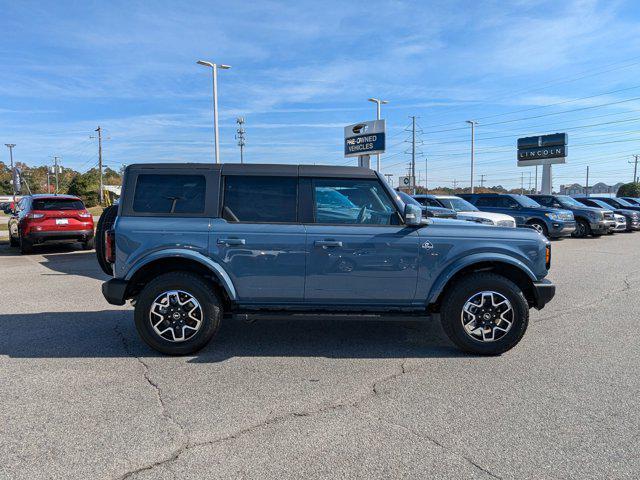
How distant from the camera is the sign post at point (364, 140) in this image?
27250 millimetres

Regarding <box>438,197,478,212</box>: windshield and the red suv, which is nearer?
the red suv

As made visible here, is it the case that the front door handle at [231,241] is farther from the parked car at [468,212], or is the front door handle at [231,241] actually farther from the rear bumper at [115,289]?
the parked car at [468,212]

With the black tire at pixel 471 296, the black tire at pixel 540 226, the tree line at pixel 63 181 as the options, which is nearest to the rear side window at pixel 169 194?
the black tire at pixel 471 296

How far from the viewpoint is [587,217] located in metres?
18.5

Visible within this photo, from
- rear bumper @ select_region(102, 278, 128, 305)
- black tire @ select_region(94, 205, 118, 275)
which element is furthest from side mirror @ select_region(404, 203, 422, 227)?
black tire @ select_region(94, 205, 118, 275)

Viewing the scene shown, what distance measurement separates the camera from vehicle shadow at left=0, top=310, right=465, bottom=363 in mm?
4762

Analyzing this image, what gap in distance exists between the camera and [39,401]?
11.9 ft

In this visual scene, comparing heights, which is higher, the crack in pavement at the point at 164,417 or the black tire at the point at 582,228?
the black tire at the point at 582,228

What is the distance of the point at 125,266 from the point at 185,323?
2.72ft

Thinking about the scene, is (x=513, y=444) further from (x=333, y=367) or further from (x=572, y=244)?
(x=572, y=244)

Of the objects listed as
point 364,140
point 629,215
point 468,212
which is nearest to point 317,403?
point 468,212

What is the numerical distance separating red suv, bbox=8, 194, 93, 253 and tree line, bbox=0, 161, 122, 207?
60.3 metres

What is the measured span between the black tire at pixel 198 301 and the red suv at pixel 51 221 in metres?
9.63

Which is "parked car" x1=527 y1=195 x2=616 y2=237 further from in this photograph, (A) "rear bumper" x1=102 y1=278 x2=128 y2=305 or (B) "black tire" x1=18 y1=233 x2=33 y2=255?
(B) "black tire" x1=18 y1=233 x2=33 y2=255
